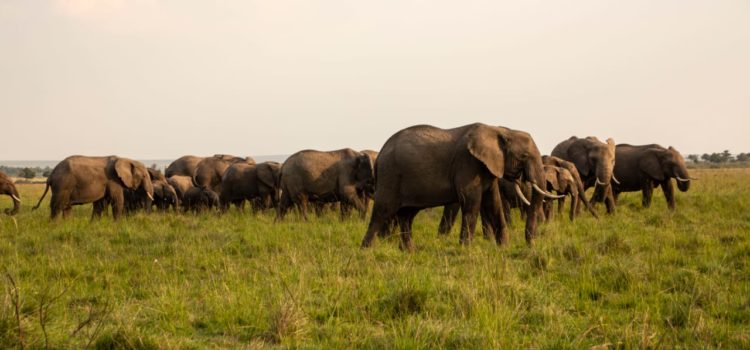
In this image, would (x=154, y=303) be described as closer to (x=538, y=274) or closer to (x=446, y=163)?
(x=538, y=274)

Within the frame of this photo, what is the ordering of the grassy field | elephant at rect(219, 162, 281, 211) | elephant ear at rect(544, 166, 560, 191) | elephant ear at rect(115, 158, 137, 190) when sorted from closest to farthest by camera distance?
the grassy field
elephant ear at rect(544, 166, 560, 191)
elephant ear at rect(115, 158, 137, 190)
elephant at rect(219, 162, 281, 211)

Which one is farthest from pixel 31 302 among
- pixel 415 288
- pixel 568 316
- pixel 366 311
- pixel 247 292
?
pixel 568 316

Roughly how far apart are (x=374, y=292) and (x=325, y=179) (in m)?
10.6

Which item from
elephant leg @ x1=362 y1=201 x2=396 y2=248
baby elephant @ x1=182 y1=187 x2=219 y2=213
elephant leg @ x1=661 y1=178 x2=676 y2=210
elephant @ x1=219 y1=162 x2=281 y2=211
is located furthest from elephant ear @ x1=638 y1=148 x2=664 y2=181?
baby elephant @ x1=182 y1=187 x2=219 y2=213

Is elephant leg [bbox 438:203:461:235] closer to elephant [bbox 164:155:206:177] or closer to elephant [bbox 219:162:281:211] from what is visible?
elephant [bbox 219:162:281:211]

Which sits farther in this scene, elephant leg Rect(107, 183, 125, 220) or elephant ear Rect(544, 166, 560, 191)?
elephant leg Rect(107, 183, 125, 220)

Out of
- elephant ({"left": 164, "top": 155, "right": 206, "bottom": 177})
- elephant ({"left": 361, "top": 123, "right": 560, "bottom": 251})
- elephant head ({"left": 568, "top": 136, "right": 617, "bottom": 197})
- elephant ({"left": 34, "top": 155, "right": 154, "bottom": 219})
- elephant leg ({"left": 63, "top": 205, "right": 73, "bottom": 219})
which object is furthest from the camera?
elephant ({"left": 164, "top": 155, "right": 206, "bottom": 177})

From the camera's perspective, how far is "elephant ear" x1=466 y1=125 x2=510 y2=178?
951 centimetres

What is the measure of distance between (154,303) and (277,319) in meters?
1.64

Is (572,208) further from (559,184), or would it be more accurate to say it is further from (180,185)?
(180,185)

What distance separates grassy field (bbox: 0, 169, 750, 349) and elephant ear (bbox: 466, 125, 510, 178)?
136 centimetres

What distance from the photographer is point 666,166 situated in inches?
688

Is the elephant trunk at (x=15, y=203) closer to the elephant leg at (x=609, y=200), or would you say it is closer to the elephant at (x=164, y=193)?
the elephant at (x=164, y=193)

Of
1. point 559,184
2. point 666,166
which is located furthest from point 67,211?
point 666,166
